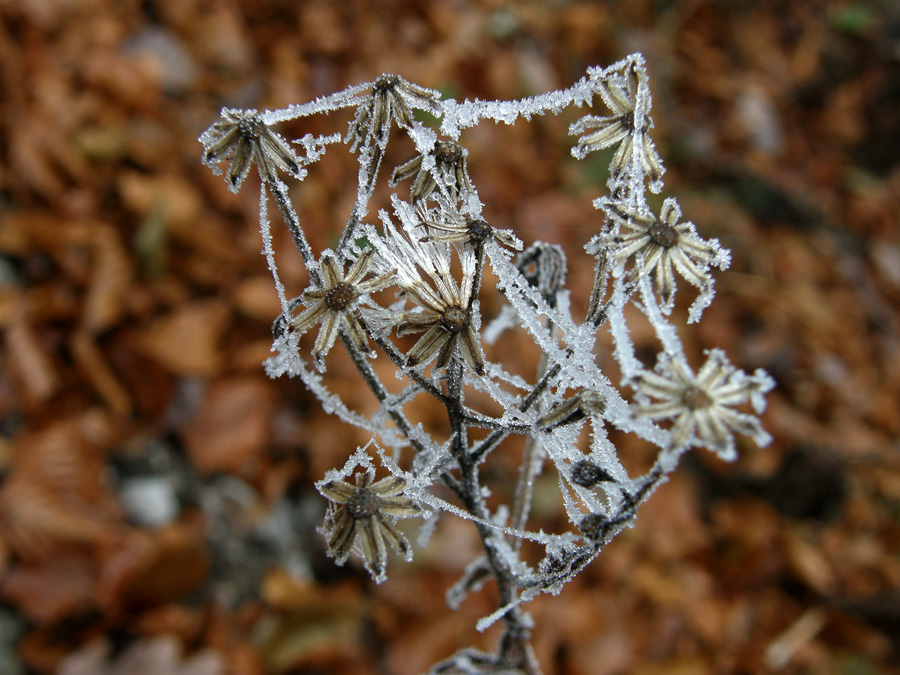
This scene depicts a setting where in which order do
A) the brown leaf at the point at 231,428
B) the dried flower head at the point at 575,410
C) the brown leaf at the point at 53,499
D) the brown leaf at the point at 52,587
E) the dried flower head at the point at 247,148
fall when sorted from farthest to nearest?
1. the brown leaf at the point at 231,428
2. the brown leaf at the point at 53,499
3. the brown leaf at the point at 52,587
4. the dried flower head at the point at 247,148
5. the dried flower head at the point at 575,410

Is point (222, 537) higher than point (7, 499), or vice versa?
point (7, 499)

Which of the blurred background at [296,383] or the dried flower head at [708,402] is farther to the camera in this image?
the blurred background at [296,383]

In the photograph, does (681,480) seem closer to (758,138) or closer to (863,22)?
(758,138)

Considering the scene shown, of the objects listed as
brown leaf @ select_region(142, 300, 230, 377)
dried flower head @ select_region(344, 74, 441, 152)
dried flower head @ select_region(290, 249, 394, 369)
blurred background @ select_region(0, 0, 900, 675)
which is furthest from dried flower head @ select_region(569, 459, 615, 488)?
brown leaf @ select_region(142, 300, 230, 377)

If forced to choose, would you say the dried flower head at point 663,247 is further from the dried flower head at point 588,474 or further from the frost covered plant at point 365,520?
the frost covered plant at point 365,520

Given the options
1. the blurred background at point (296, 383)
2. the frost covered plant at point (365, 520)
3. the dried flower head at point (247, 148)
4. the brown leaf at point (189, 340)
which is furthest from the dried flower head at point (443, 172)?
the brown leaf at point (189, 340)

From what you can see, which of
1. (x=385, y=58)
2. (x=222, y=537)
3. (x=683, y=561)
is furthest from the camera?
(x=385, y=58)

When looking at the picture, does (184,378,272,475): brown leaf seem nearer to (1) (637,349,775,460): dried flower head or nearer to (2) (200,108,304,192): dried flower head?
(2) (200,108,304,192): dried flower head

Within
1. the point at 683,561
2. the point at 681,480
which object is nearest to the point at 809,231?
the point at 681,480
